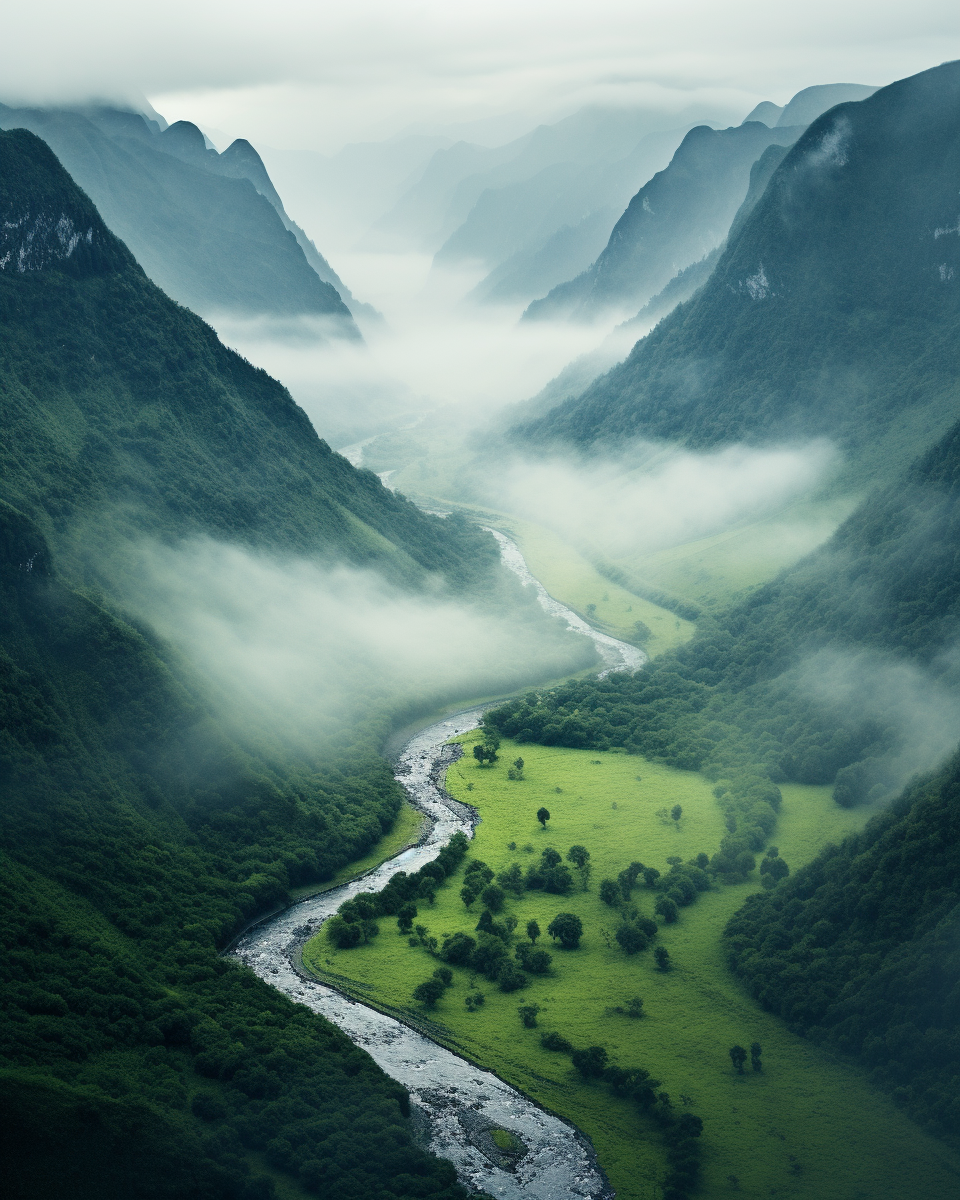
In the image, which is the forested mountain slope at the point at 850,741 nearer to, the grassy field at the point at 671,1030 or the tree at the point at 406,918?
the grassy field at the point at 671,1030

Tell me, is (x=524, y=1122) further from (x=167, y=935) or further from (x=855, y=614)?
(x=855, y=614)

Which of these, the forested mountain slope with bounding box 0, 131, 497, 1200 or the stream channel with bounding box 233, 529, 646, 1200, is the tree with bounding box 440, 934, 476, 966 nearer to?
the stream channel with bounding box 233, 529, 646, 1200

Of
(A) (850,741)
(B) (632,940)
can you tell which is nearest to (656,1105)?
(B) (632,940)

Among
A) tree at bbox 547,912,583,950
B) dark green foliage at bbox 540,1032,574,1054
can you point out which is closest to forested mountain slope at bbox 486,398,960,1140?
tree at bbox 547,912,583,950

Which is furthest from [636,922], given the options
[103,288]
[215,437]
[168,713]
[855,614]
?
[103,288]

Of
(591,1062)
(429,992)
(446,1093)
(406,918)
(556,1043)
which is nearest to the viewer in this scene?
(446,1093)

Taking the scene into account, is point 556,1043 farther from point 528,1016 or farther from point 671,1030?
point 671,1030

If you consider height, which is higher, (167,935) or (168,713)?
(168,713)
